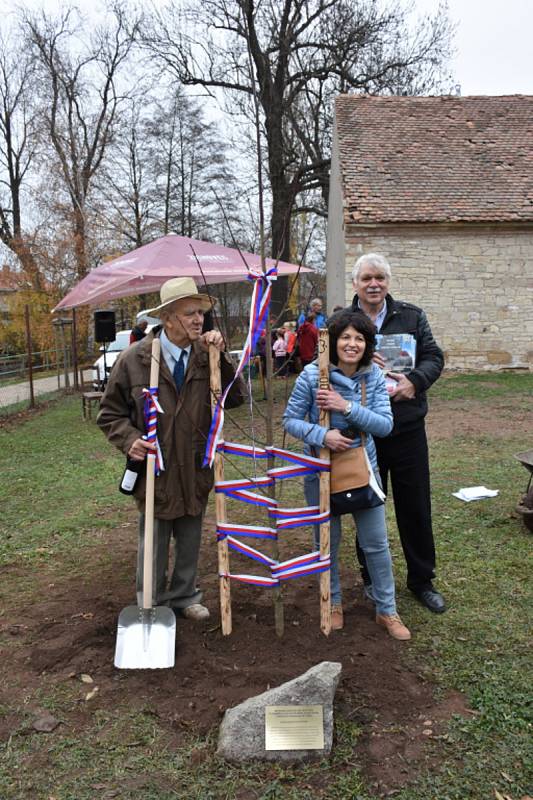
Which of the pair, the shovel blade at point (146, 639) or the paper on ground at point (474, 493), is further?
the paper on ground at point (474, 493)

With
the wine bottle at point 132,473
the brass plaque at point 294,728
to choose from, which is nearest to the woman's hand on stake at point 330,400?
the wine bottle at point 132,473

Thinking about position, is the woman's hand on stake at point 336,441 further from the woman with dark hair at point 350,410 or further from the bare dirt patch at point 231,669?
the bare dirt patch at point 231,669

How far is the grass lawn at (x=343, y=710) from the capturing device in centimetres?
250

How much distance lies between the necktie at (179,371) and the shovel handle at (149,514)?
139 mm

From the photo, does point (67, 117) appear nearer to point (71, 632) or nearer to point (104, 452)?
point (104, 452)

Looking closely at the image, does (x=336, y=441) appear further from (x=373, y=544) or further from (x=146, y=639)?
(x=146, y=639)

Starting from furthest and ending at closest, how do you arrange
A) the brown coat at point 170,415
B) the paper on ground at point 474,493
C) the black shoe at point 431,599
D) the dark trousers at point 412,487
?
1. the paper on ground at point 474,493
2. the black shoe at point 431,599
3. the dark trousers at point 412,487
4. the brown coat at point 170,415

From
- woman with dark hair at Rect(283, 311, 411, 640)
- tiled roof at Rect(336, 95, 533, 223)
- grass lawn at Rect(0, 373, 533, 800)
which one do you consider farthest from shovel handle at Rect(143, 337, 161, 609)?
tiled roof at Rect(336, 95, 533, 223)

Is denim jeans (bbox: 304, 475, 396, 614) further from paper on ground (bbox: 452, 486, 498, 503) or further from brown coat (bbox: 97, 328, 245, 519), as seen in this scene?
paper on ground (bbox: 452, 486, 498, 503)

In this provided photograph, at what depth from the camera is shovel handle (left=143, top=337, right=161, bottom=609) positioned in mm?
3303

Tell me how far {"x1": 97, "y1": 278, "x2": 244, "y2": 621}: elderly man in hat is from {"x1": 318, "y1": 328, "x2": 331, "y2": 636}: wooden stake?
505mm

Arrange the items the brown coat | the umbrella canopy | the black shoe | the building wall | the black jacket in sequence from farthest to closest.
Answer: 1. the building wall
2. the umbrella canopy
3. the black shoe
4. the black jacket
5. the brown coat

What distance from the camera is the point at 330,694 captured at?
2.70 meters

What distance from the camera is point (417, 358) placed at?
364cm
